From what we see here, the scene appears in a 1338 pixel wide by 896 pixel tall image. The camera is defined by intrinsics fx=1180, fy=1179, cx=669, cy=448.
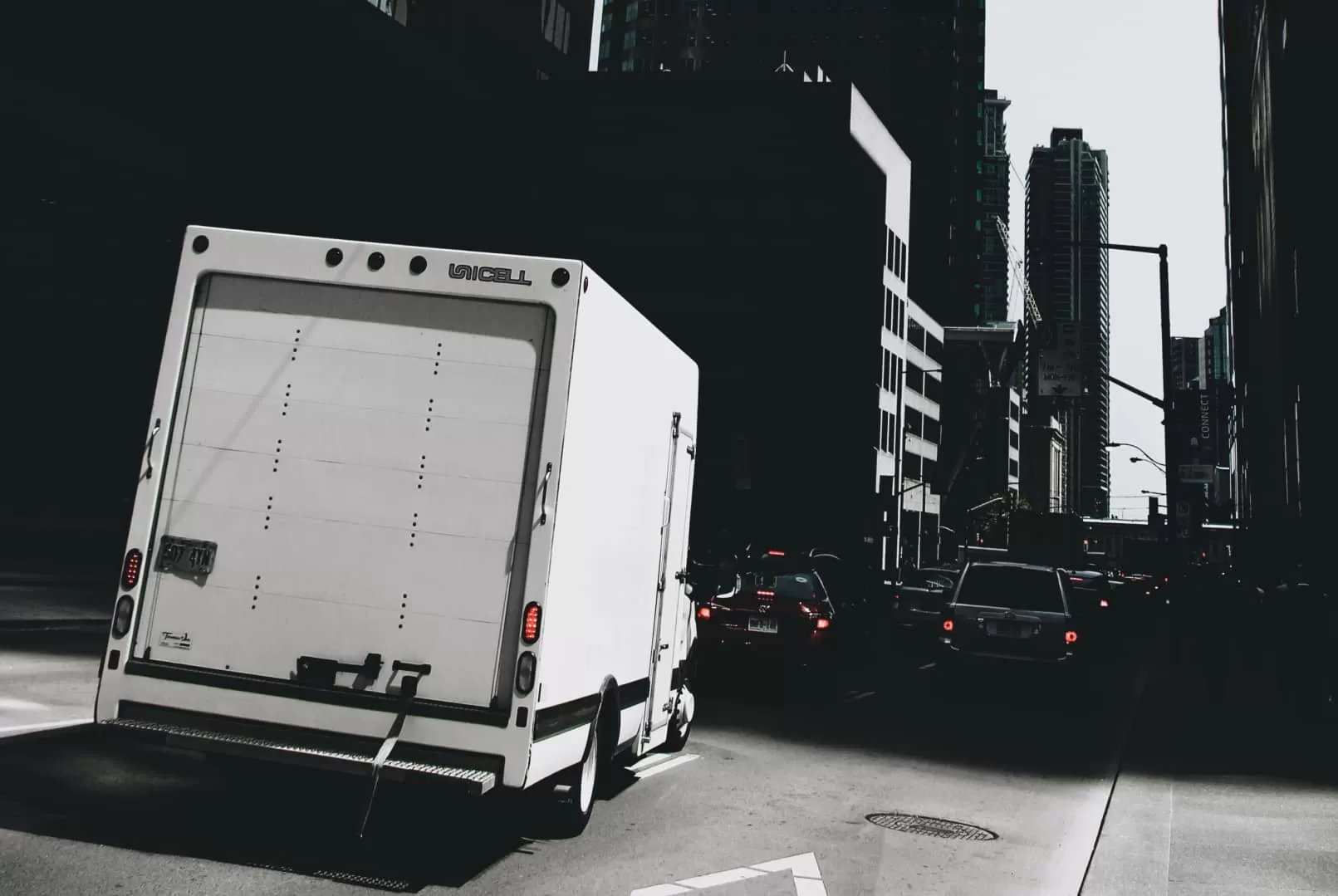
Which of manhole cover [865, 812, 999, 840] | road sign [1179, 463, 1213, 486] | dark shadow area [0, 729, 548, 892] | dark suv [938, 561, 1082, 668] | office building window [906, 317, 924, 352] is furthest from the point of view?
office building window [906, 317, 924, 352]

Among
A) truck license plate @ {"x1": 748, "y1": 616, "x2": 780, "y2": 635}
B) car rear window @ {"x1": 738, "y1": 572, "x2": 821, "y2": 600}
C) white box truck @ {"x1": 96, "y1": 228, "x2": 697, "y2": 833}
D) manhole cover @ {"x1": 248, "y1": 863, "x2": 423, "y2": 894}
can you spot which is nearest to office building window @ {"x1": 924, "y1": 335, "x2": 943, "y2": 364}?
car rear window @ {"x1": 738, "y1": 572, "x2": 821, "y2": 600}

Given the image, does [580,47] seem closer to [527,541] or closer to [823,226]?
[823,226]

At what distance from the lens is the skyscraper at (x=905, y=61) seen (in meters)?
133

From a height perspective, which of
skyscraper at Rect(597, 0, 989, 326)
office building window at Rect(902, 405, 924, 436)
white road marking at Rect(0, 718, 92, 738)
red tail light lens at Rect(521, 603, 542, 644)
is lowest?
white road marking at Rect(0, 718, 92, 738)

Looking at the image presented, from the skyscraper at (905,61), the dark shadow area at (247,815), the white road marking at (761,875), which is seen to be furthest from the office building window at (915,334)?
the white road marking at (761,875)

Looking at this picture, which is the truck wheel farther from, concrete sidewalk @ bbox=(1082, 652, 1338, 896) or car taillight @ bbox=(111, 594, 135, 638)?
concrete sidewalk @ bbox=(1082, 652, 1338, 896)

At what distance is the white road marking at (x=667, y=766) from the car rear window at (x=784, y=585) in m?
5.39

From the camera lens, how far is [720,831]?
7.45 metres

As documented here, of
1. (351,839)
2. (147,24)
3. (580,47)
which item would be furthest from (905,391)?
(351,839)

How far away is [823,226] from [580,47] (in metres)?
27.0

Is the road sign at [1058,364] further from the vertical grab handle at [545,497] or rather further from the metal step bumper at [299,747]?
the metal step bumper at [299,747]

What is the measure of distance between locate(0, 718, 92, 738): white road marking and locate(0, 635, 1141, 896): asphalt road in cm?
6

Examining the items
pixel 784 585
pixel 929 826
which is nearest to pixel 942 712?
pixel 784 585

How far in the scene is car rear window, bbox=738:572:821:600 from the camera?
15602mm
